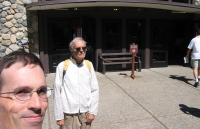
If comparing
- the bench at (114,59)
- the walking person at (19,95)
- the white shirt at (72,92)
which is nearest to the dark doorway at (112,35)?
the bench at (114,59)

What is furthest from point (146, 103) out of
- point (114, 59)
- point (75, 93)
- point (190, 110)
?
point (114, 59)

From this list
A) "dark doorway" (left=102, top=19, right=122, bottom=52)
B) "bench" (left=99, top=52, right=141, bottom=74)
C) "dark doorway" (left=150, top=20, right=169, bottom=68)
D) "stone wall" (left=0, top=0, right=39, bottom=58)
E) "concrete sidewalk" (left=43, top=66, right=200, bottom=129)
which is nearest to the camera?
"concrete sidewalk" (left=43, top=66, right=200, bottom=129)

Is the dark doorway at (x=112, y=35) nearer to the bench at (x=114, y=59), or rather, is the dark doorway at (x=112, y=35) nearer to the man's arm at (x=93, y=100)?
the bench at (x=114, y=59)

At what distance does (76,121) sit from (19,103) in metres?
1.77

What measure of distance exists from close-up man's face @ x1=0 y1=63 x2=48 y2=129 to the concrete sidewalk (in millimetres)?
2885

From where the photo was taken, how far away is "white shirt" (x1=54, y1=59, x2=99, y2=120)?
8.51 feet

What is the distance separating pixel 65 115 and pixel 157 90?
3989mm

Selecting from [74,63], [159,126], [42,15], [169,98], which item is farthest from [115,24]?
[74,63]

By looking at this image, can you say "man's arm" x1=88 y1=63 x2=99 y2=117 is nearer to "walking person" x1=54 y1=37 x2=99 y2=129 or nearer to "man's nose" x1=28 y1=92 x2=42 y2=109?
"walking person" x1=54 y1=37 x2=99 y2=129

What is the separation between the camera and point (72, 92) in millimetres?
2604

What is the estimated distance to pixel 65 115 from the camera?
2676mm

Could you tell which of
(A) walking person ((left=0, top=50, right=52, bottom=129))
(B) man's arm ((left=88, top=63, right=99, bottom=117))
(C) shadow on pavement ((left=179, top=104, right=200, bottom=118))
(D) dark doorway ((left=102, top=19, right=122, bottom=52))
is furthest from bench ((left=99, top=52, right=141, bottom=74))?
(A) walking person ((left=0, top=50, right=52, bottom=129))

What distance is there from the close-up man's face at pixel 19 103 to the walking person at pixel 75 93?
1.53 metres

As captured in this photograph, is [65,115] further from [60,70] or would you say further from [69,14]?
[69,14]
